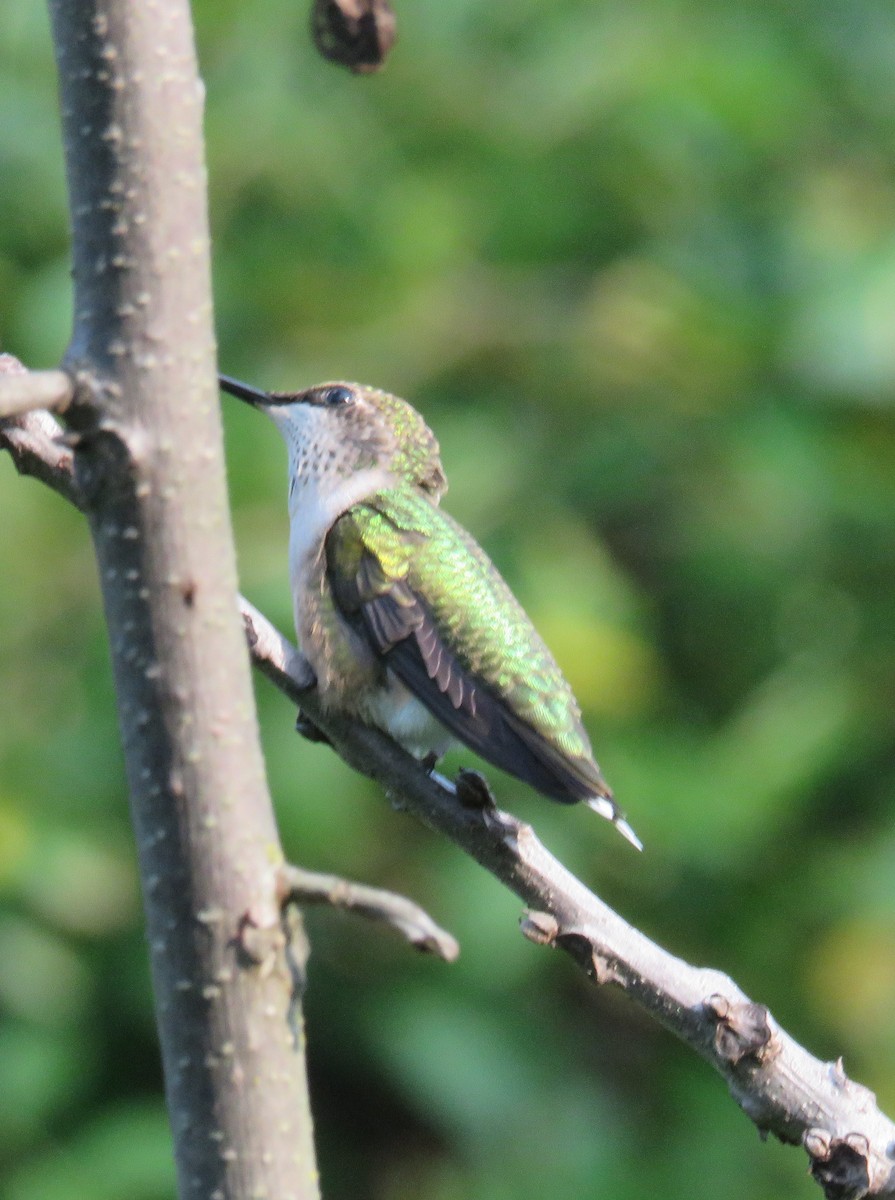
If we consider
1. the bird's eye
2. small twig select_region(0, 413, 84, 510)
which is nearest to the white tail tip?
small twig select_region(0, 413, 84, 510)

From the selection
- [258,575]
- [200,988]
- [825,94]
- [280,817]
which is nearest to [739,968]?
[280,817]

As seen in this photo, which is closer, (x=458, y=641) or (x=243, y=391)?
(x=458, y=641)

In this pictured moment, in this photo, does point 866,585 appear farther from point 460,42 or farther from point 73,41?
point 73,41

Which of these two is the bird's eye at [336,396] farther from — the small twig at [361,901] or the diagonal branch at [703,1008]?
the small twig at [361,901]

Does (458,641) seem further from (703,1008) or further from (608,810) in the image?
(703,1008)

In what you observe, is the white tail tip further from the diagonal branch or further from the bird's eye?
the bird's eye

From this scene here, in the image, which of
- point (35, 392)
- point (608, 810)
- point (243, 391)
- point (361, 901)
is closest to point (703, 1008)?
point (361, 901)
